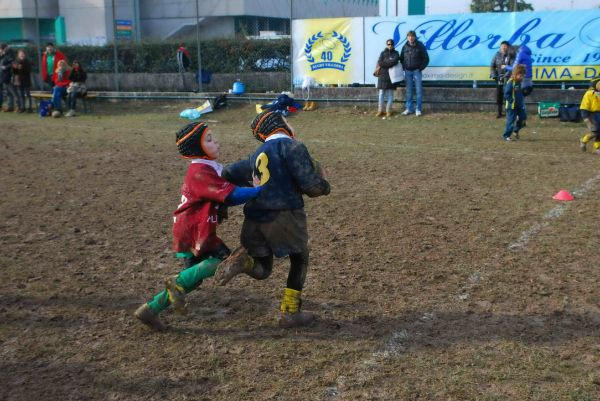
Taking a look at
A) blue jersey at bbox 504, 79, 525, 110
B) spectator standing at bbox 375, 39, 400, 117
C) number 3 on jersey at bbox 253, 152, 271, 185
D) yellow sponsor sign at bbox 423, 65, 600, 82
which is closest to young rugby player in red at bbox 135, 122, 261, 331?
number 3 on jersey at bbox 253, 152, 271, 185

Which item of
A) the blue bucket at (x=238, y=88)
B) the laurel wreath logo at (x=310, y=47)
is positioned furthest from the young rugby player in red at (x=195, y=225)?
the blue bucket at (x=238, y=88)

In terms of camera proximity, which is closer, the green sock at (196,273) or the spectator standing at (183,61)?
the green sock at (196,273)

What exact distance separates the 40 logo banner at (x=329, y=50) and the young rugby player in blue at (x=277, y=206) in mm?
14027

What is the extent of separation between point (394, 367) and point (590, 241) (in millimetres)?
3317

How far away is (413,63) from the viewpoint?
1666cm

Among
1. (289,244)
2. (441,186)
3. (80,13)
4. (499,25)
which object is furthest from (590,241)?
(80,13)

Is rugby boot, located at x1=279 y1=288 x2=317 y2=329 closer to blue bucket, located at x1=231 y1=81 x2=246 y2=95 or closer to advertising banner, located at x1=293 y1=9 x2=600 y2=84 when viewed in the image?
advertising banner, located at x1=293 y1=9 x2=600 y2=84

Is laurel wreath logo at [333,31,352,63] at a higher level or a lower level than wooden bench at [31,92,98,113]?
higher

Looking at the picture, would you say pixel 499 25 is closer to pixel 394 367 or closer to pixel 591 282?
pixel 591 282

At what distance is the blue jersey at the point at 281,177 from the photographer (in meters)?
4.33

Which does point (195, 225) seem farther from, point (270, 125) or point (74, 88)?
point (74, 88)

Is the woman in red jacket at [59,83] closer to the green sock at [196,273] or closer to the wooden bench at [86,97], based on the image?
the wooden bench at [86,97]

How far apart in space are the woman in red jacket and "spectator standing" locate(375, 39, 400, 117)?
29.6ft

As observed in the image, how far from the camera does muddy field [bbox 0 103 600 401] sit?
384 centimetres
